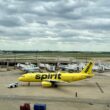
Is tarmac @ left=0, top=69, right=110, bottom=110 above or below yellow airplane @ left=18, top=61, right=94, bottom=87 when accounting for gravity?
below

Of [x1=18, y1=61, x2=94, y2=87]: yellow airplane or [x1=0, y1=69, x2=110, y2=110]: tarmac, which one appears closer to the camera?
[x1=0, y1=69, x2=110, y2=110]: tarmac

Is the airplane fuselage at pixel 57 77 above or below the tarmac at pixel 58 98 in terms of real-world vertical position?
above

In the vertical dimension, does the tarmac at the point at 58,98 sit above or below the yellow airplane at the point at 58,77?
below

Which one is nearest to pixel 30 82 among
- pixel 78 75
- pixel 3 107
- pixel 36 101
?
pixel 78 75

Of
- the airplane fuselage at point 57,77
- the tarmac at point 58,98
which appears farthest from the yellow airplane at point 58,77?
the tarmac at point 58,98

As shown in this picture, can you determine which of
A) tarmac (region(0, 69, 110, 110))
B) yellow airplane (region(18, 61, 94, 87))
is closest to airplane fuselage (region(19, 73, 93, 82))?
yellow airplane (region(18, 61, 94, 87))

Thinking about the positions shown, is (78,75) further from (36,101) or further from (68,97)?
(36,101)

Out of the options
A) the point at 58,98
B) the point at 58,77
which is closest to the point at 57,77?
the point at 58,77

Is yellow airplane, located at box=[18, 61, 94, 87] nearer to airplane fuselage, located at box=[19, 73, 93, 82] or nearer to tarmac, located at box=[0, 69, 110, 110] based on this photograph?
airplane fuselage, located at box=[19, 73, 93, 82]

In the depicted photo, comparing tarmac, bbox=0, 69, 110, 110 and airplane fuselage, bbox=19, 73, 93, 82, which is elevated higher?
airplane fuselage, bbox=19, 73, 93, 82

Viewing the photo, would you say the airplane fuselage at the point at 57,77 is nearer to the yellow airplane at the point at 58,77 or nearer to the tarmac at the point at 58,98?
the yellow airplane at the point at 58,77

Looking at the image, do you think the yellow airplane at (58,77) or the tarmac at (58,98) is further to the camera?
the yellow airplane at (58,77)

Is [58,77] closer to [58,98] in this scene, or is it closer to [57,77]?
[57,77]

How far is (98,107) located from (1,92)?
2310 cm
